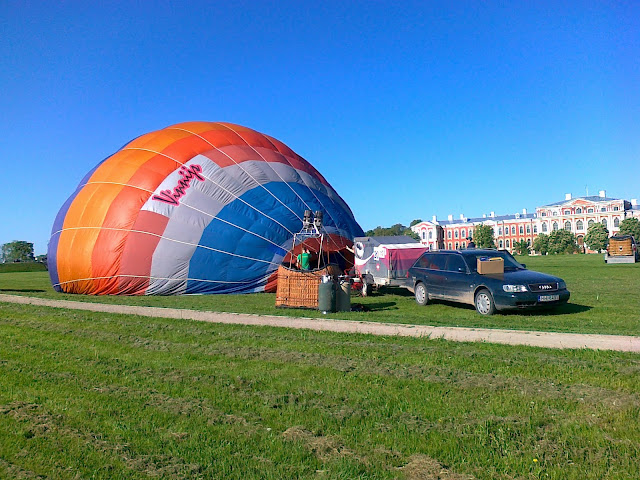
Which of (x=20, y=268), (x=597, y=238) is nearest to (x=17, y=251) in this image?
(x=20, y=268)

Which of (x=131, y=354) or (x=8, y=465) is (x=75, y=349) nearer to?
(x=131, y=354)

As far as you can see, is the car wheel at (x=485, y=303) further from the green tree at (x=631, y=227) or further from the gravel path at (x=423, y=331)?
the green tree at (x=631, y=227)

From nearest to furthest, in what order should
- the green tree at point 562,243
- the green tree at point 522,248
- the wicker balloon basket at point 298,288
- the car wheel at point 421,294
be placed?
the wicker balloon basket at point 298,288, the car wheel at point 421,294, the green tree at point 562,243, the green tree at point 522,248

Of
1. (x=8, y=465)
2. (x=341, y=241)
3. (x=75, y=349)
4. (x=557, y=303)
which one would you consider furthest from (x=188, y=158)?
(x=8, y=465)

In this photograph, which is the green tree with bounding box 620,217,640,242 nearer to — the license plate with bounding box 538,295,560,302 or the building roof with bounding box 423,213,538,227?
the building roof with bounding box 423,213,538,227

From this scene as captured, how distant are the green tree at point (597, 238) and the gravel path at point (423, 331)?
102830 millimetres

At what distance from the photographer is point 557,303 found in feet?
42.6

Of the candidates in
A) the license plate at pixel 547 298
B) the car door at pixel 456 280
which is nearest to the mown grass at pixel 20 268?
the car door at pixel 456 280

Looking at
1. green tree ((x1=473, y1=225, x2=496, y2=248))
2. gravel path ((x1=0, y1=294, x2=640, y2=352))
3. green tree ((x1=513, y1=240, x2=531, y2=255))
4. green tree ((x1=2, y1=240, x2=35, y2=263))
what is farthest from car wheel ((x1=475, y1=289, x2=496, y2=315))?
green tree ((x1=2, y1=240, x2=35, y2=263))

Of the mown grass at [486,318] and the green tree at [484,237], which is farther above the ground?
the green tree at [484,237]

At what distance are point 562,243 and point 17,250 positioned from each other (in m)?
125

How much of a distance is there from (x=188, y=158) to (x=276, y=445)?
62.6 feet

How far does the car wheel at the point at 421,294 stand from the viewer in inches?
627

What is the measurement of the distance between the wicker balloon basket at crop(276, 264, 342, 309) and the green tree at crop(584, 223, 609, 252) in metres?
101
